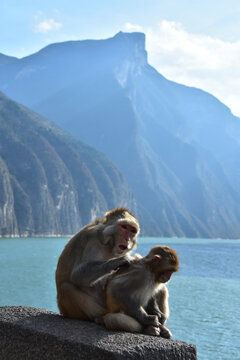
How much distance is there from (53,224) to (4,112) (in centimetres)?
4157

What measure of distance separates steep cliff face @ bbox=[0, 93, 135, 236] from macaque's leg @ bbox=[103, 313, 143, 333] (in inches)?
4855

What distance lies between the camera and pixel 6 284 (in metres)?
45.2

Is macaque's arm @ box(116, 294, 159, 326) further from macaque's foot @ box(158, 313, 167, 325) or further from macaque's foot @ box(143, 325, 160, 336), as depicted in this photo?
macaque's foot @ box(158, 313, 167, 325)

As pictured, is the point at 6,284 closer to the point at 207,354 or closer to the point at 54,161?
the point at 207,354

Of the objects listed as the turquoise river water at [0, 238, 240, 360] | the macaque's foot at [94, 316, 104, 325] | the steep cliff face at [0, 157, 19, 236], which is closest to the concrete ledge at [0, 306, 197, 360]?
the macaque's foot at [94, 316, 104, 325]

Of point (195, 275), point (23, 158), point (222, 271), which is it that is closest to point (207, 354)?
point (195, 275)

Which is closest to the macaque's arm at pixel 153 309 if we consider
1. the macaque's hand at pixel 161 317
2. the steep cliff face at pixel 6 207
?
the macaque's hand at pixel 161 317

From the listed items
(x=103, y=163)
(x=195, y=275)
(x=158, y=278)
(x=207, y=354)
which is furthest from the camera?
(x=103, y=163)

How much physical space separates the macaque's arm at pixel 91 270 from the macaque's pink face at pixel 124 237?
0.16 meters

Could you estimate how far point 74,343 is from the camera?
135 inches

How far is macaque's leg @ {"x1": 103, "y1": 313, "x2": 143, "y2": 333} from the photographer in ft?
12.5

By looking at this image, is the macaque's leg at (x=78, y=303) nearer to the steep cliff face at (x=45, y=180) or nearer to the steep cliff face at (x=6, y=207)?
the steep cliff face at (x=6, y=207)

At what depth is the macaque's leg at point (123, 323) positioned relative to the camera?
12.5 ft

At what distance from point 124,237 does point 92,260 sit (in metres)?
0.32
